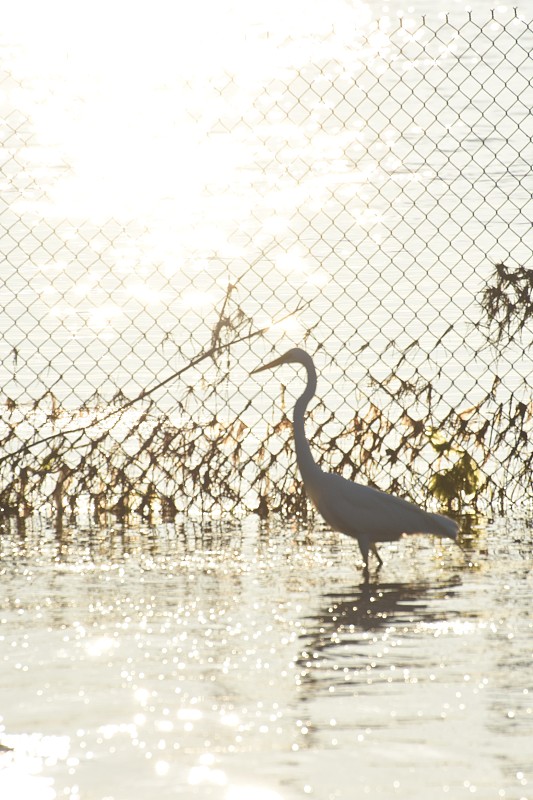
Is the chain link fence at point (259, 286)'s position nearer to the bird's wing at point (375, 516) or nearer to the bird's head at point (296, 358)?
the bird's head at point (296, 358)

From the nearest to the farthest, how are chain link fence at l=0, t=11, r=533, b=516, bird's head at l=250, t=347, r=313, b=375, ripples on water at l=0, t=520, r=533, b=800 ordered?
ripples on water at l=0, t=520, r=533, b=800 < bird's head at l=250, t=347, r=313, b=375 < chain link fence at l=0, t=11, r=533, b=516

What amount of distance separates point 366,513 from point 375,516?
0.16ft

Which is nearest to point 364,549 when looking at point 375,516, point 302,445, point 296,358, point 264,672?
point 375,516

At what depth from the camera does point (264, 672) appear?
5281 mm

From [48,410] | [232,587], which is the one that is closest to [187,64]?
[48,410]

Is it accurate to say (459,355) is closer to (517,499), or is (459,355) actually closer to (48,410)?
(517,499)

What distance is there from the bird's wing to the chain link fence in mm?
1110

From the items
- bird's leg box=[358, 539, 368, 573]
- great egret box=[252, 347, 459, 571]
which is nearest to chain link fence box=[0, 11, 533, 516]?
great egret box=[252, 347, 459, 571]

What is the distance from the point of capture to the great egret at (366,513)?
7582 mm

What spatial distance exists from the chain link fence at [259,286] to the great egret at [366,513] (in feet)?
3.14

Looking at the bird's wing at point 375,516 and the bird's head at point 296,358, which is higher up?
the bird's head at point 296,358

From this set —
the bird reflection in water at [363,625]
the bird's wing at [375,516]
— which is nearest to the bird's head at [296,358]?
the bird's wing at [375,516]

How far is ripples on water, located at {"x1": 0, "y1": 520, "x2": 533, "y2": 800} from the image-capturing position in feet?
13.6

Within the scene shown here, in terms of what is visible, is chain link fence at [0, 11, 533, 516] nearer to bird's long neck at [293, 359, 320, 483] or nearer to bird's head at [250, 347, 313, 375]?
bird's head at [250, 347, 313, 375]
